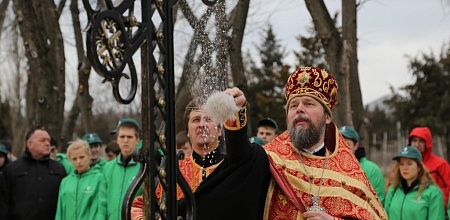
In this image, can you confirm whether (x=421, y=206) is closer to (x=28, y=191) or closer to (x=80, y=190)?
(x=80, y=190)

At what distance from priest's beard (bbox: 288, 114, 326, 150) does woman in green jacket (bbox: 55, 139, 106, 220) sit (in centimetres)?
483

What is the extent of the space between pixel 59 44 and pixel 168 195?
39.3 ft

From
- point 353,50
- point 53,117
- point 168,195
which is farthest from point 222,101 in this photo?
point 53,117

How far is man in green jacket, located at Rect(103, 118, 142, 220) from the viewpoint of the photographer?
870 centimetres

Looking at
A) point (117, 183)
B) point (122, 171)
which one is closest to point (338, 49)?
point (122, 171)

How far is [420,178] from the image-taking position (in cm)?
882

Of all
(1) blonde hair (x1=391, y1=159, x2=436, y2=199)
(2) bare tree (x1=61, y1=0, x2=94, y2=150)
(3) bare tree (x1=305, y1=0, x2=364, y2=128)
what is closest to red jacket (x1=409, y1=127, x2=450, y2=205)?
(3) bare tree (x1=305, y1=0, x2=364, y2=128)

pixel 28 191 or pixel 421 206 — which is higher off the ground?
pixel 28 191

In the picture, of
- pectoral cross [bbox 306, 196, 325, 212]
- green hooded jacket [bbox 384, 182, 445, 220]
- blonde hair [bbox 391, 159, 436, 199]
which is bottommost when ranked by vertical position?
green hooded jacket [bbox 384, 182, 445, 220]

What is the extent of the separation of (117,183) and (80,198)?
659 millimetres

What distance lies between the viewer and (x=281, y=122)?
25.1 m

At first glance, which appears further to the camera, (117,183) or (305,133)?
(117,183)

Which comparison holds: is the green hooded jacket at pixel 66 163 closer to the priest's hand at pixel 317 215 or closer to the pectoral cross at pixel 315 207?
the pectoral cross at pixel 315 207

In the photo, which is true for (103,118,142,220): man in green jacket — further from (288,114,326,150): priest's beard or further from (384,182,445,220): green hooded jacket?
(288,114,326,150): priest's beard
